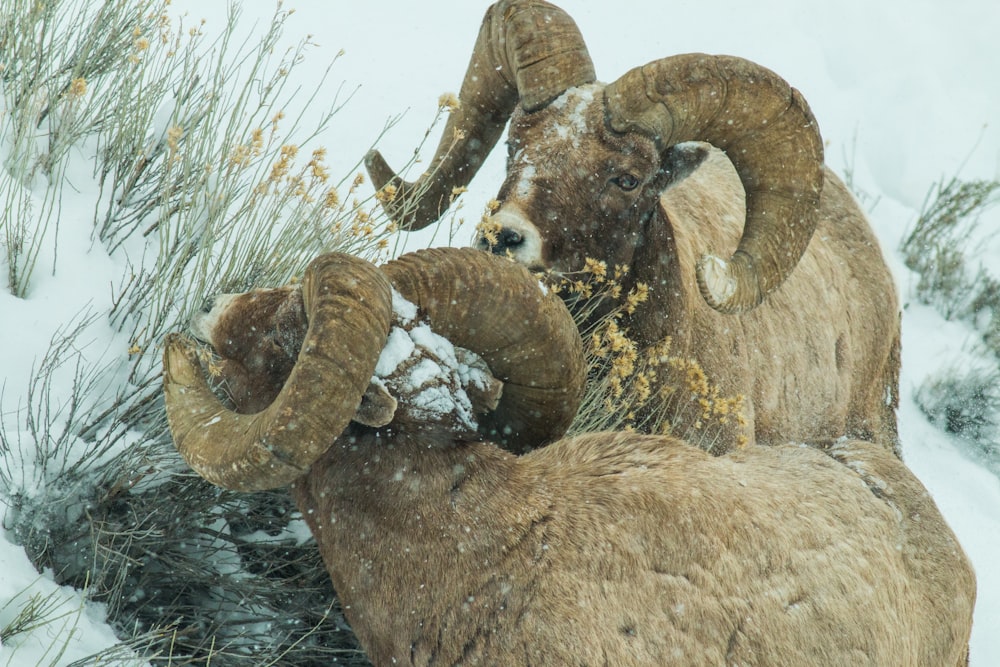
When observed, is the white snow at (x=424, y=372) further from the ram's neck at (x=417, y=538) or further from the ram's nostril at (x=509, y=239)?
the ram's nostril at (x=509, y=239)

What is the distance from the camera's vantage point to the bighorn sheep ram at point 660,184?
14.4 ft

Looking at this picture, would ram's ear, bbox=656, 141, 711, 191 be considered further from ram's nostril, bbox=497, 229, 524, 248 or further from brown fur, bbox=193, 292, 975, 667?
brown fur, bbox=193, 292, 975, 667

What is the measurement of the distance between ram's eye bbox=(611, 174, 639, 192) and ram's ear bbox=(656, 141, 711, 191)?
184 millimetres

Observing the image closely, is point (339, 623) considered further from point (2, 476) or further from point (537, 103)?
point (537, 103)

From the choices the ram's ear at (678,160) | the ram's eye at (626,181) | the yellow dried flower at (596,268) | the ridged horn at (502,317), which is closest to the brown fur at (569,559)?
the ridged horn at (502,317)

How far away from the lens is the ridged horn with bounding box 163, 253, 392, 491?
2549 mm

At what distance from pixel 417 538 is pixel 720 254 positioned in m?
2.70

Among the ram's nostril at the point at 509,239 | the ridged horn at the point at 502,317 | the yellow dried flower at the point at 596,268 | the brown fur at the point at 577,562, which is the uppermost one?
the ridged horn at the point at 502,317

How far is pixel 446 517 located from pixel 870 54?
10.1m

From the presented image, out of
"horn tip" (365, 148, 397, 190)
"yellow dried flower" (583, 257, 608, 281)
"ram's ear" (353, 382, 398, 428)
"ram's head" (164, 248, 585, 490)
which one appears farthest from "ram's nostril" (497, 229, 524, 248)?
"ram's ear" (353, 382, 398, 428)

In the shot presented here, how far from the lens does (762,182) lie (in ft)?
15.0

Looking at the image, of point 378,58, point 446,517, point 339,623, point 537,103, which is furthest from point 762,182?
point 378,58

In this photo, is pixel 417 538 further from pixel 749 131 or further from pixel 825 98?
pixel 825 98

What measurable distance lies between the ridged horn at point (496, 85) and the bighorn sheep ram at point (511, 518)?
5.91 ft
